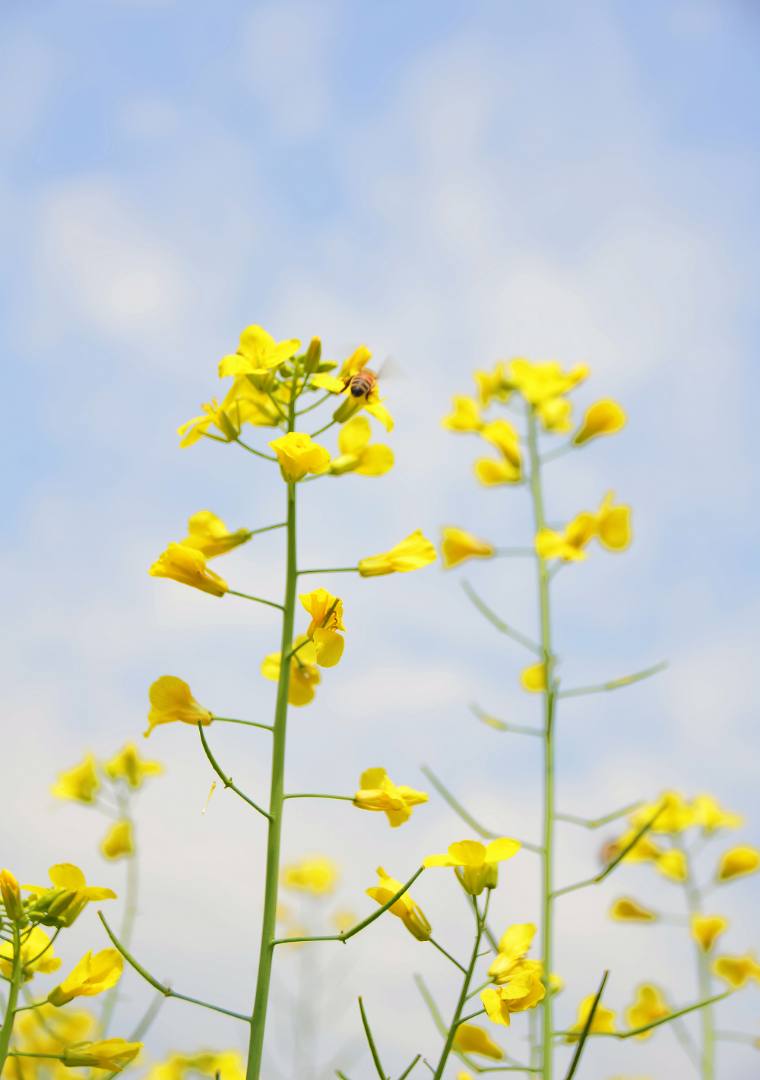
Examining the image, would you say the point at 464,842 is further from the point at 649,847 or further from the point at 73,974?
the point at 649,847

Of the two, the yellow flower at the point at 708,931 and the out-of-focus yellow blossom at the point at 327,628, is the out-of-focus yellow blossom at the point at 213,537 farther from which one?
the yellow flower at the point at 708,931

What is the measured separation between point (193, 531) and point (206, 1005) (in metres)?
0.88

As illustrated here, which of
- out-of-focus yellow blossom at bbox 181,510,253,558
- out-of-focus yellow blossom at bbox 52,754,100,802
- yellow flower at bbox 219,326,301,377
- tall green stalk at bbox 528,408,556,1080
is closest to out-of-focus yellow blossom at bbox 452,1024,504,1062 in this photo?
tall green stalk at bbox 528,408,556,1080

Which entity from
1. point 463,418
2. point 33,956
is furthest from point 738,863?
point 33,956

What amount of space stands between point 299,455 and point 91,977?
37.3 inches

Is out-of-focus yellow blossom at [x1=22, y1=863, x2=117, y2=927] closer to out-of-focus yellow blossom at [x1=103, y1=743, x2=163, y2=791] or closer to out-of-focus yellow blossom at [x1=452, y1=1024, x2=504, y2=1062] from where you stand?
out-of-focus yellow blossom at [x1=452, y1=1024, x2=504, y2=1062]

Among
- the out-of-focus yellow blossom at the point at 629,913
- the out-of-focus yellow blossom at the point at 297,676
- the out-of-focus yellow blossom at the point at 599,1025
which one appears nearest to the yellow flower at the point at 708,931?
the out-of-focus yellow blossom at the point at 629,913

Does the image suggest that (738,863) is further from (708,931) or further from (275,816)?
(275,816)

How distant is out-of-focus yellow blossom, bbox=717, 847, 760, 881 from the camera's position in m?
4.30

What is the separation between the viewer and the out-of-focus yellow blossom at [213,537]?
81.4 inches

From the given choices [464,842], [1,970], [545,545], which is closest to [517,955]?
[464,842]

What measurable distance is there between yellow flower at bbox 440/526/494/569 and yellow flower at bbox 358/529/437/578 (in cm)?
189

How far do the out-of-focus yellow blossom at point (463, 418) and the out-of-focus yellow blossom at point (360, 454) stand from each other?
1.93 meters

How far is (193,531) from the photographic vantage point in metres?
2.09
